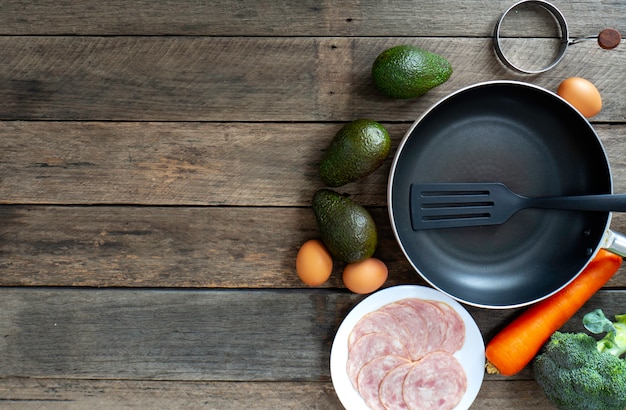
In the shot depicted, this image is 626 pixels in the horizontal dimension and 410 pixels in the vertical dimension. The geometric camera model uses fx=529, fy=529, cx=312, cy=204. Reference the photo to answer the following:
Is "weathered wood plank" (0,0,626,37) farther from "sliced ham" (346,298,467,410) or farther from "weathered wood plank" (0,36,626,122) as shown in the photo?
"sliced ham" (346,298,467,410)

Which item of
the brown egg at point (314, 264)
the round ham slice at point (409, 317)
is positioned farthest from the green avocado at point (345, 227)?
the round ham slice at point (409, 317)

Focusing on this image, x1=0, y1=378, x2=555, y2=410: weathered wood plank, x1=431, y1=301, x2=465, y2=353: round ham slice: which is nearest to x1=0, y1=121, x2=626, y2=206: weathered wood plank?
x1=431, y1=301, x2=465, y2=353: round ham slice

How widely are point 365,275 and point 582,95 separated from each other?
46 centimetres

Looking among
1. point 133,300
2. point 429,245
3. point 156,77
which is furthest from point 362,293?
point 156,77

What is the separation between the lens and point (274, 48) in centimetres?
90

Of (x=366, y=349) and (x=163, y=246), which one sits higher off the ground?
(x=163, y=246)

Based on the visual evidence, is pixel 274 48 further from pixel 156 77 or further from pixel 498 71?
pixel 498 71

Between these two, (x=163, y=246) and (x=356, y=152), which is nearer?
(x=356, y=152)

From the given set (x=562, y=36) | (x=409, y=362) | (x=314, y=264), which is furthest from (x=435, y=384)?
(x=562, y=36)

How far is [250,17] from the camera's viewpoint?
35.1 inches

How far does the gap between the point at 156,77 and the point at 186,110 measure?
7 cm

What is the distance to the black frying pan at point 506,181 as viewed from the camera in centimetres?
88

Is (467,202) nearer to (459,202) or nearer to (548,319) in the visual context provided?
(459,202)

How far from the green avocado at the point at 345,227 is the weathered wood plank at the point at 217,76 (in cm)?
16
